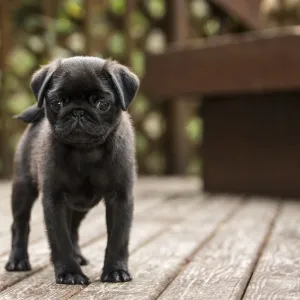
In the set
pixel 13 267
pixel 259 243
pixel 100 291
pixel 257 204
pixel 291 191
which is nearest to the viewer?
pixel 100 291

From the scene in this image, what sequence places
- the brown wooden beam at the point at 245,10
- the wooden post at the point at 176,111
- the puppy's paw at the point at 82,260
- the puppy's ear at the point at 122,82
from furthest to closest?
1. the wooden post at the point at 176,111
2. the brown wooden beam at the point at 245,10
3. the puppy's paw at the point at 82,260
4. the puppy's ear at the point at 122,82

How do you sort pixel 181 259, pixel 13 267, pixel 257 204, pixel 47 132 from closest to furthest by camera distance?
pixel 47 132, pixel 13 267, pixel 181 259, pixel 257 204

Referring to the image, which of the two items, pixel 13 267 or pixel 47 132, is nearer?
pixel 47 132

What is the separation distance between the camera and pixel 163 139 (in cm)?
720

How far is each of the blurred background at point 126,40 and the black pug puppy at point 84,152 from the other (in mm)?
4056

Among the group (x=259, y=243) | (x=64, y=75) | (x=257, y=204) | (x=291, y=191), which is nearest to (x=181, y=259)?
(x=259, y=243)

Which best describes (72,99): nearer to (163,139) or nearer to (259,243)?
(259,243)

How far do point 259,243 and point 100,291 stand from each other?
46.0 inches

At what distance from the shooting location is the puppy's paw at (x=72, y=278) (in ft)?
7.68

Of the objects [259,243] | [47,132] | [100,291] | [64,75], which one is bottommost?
[259,243]

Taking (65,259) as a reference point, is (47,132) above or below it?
above

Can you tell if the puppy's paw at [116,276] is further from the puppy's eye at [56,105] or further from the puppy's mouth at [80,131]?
the puppy's eye at [56,105]

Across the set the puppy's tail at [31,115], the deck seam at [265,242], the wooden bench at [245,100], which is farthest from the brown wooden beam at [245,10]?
the puppy's tail at [31,115]

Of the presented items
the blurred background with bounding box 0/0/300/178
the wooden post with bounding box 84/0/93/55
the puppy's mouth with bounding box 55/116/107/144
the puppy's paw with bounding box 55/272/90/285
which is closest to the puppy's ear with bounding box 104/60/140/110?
the puppy's mouth with bounding box 55/116/107/144
